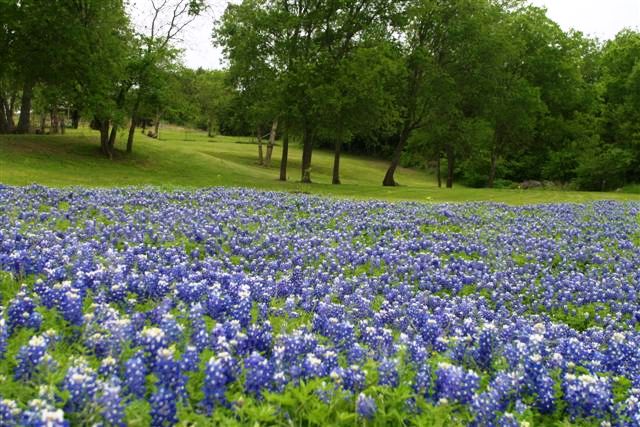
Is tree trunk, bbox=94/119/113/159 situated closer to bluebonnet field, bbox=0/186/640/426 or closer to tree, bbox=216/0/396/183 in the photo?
tree, bbox=216/0/396/183

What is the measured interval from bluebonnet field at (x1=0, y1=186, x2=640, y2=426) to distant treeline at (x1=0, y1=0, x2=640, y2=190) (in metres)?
26.6

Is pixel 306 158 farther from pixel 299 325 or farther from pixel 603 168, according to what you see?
pixel 299 325

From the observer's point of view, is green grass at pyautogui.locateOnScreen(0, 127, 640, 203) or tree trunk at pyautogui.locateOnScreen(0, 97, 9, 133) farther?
tree trunk at pyautogui.locateOnScreen(0, 97, 9, 133)

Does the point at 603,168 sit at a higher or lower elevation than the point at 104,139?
higher

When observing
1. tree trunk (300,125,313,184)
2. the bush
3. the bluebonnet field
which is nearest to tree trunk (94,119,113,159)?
tree trunk (300,125,313,184)

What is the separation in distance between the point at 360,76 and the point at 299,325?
107 ft

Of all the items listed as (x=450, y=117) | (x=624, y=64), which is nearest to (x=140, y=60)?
(x=450, y=117)

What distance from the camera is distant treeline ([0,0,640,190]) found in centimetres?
3684

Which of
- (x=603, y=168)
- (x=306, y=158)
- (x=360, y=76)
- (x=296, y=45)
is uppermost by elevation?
(x=296, y=45)

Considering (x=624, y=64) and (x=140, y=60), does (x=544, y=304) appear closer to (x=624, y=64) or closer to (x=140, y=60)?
(x=140, y=60)

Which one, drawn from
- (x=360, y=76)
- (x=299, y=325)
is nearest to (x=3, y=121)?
(x=360, y=76)

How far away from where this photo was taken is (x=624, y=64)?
6475 cm

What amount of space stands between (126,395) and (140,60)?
130 feet

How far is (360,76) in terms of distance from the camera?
119ft
